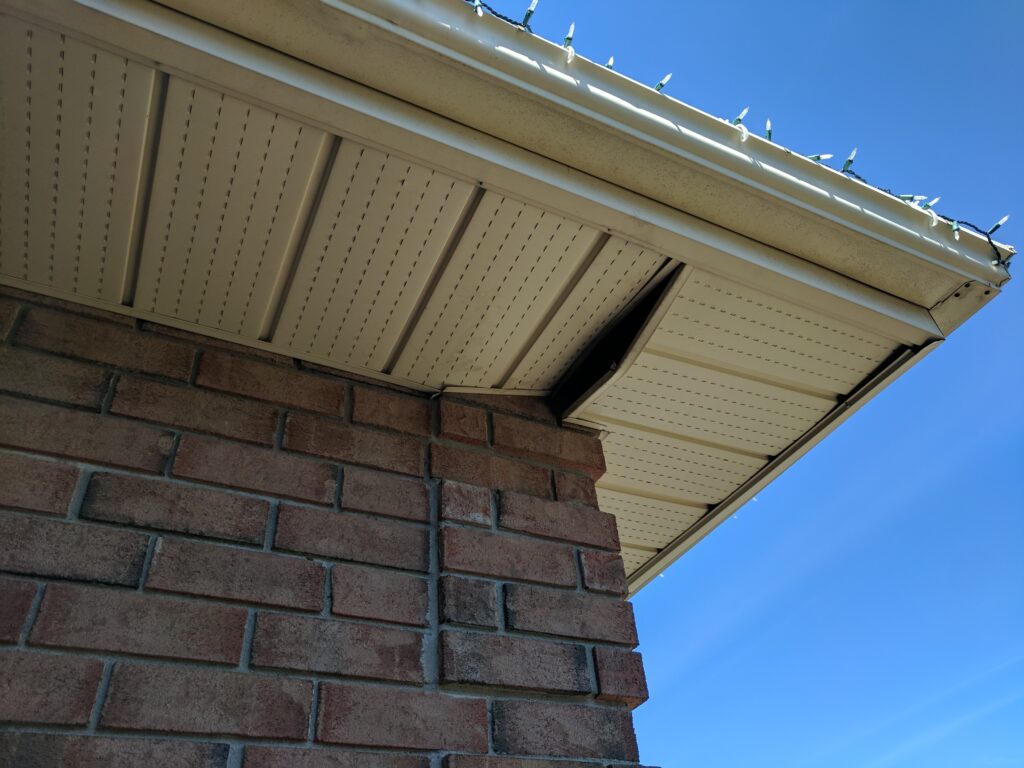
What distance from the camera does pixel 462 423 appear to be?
168 cm

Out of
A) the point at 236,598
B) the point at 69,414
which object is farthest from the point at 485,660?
the point at 69,414

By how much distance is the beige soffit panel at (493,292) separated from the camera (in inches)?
55.9

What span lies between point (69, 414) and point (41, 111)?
18.8 inches

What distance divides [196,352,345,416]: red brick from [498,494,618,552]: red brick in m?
0.39

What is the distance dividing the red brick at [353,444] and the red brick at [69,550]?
0.34 meters

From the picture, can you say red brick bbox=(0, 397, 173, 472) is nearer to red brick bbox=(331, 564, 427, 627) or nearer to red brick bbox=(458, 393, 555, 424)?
red brick bbox=(331, 564, 427, 627)

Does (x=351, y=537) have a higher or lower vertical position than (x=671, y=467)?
lower

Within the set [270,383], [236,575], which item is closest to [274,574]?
[236,575]

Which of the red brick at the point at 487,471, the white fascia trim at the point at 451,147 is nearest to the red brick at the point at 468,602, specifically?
the red brick at the point at 487,471

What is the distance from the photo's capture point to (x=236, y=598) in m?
1.26

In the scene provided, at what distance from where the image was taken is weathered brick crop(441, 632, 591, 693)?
1319mm

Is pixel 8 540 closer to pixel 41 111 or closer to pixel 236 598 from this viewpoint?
pixel 236 598

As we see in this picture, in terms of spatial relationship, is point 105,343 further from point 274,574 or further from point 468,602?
point 468,602

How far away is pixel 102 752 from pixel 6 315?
772 mm
